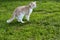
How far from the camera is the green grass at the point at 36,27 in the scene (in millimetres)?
5195

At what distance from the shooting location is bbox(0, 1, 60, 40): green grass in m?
5.20

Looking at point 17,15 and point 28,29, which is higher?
point 17,15

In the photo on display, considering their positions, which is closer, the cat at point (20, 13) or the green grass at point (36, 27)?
the green grass at point (36, 27)

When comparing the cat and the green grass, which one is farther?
the cat

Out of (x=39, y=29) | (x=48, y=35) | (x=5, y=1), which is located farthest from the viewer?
(x=5, y=1)

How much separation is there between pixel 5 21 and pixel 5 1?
272cm

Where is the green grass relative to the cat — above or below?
below

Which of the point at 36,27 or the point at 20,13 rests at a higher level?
the point at 20,13

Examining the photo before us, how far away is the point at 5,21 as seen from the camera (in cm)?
624

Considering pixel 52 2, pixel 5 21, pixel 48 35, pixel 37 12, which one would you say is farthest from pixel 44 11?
pixel 48 35

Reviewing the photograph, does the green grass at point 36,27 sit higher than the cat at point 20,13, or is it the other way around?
the cat at point 20,13

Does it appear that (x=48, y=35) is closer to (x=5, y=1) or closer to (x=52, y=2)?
(x=52, y=2)

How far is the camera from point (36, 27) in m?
5.79

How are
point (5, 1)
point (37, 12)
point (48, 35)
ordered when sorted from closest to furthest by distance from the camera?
point (48, 35) → point (37, 12) → point (5, 1)
